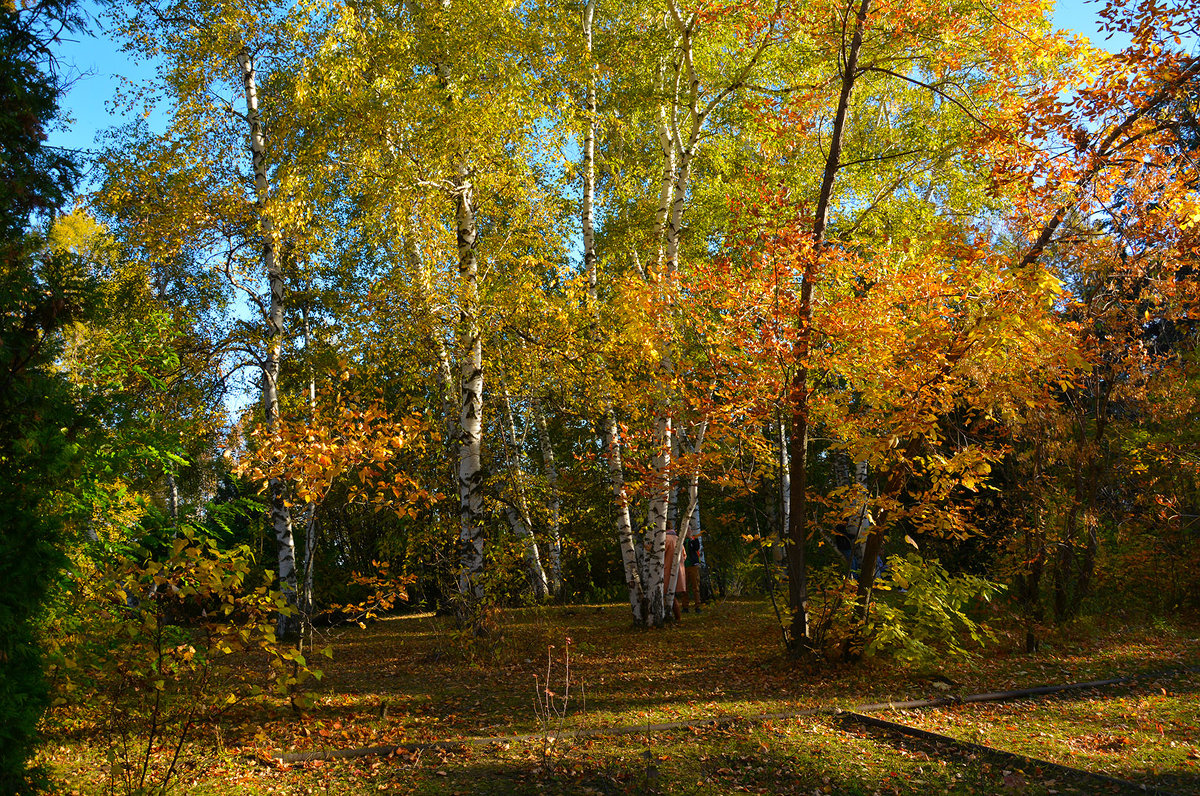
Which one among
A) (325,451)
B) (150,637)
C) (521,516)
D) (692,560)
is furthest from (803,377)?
(692,560)

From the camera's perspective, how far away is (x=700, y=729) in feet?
17.6

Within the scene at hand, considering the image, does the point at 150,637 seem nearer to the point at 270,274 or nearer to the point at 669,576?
the point at 270,274

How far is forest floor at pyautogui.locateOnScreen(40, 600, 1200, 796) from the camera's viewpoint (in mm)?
4316

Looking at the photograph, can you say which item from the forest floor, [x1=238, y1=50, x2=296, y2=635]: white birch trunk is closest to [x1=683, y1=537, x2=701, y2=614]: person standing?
the forest floor

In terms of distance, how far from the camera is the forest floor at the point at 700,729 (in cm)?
432

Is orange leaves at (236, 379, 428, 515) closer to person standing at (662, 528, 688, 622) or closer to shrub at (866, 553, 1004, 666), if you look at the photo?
shrub at (866, 553, 1004, 666)

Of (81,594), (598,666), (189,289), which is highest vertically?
(189,289)

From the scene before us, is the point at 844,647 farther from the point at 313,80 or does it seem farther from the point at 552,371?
the point at 313,80

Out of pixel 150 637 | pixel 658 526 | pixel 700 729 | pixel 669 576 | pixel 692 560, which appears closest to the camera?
pixel 150 637

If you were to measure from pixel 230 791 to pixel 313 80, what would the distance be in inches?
385

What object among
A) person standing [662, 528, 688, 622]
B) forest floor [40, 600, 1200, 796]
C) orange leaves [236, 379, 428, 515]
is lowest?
forest floor [40, 600, 1200, 796]

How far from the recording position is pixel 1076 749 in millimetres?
4777

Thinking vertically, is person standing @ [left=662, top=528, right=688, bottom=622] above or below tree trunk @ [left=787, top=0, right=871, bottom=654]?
below

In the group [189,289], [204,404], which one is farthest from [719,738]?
[189,289]
